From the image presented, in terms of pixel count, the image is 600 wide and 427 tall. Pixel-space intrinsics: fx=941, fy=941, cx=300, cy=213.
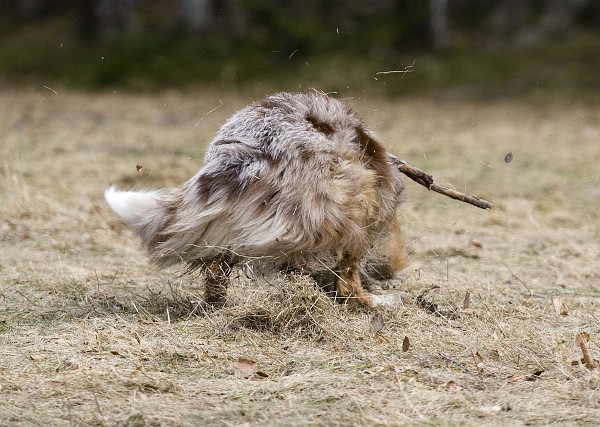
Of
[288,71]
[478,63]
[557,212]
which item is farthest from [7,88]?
[557,212]

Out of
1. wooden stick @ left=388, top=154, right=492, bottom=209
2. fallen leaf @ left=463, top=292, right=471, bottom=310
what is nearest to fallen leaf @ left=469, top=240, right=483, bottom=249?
wooden stick @ left=388, top=154, right=492, bottom=209

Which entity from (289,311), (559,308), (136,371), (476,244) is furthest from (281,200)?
(476,244)

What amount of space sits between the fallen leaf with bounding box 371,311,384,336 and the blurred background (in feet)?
36.5

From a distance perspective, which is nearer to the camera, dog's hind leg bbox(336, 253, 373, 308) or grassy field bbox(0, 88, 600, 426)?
grassy field bbox(0, 88, 600, 426)

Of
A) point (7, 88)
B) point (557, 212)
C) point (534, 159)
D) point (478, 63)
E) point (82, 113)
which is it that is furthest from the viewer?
point (478, 63)

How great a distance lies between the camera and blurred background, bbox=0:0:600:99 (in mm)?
18031

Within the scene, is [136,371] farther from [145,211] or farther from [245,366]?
[145,211]

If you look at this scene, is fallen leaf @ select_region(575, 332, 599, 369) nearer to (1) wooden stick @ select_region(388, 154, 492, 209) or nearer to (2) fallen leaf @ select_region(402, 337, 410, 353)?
(2) fallen leaf @ select_region(402, 337, 410, 353)

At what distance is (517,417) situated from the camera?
12.1 feet

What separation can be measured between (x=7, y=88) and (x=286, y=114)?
1431cm

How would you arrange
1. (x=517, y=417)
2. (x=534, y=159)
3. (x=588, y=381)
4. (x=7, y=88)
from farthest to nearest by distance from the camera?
(x=7, y=88) → (x=534, y=159) → (x=588, y=381) → (x=517, y=417)

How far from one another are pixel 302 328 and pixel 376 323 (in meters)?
0.42

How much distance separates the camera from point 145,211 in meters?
5.11

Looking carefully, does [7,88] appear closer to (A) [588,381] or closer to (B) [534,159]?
(B) [534,159]
